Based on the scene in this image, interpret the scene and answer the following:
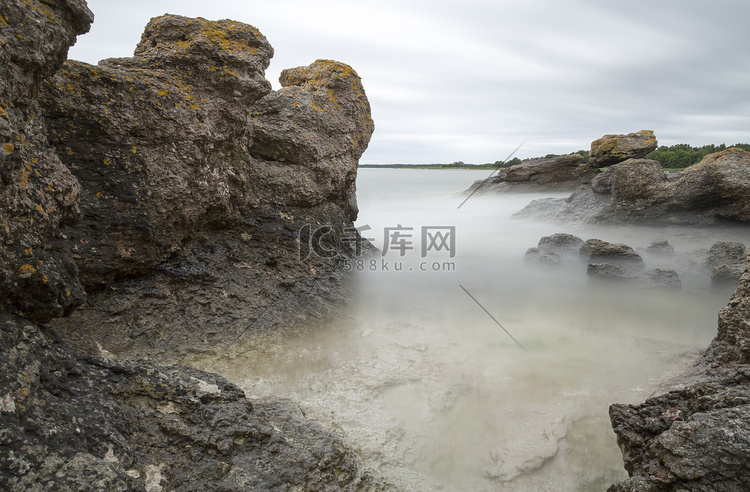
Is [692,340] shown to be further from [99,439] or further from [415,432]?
[99,439]

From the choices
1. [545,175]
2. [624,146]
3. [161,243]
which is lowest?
[161,243]

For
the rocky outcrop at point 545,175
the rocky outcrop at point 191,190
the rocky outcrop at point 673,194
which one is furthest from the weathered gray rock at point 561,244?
the rocky outcrop at point 545,175

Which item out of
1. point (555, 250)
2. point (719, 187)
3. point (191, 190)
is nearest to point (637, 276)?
point (555, 250)

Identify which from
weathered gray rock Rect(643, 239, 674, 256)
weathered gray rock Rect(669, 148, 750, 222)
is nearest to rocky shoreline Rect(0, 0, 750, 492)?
weathered gray rock Rect(643, 239, 674, 256)

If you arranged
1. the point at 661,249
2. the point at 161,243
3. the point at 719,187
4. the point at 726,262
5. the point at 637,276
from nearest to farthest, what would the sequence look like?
the point at 161,243 < the point at 637,276 < the point at 726,262 < the point at 661,249 < the point at 719,187

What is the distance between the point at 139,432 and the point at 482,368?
317 centimetres

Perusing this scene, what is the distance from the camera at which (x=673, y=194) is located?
1241 centimetres

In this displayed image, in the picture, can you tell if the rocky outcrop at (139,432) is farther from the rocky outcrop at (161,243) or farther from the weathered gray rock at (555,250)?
the weathered gray rock at (555,250)

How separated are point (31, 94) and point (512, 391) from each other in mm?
4288

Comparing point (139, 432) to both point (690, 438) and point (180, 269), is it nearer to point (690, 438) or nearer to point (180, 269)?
point (180, 269)

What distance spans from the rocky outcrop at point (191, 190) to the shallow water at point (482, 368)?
627 mm

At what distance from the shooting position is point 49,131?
3926mm

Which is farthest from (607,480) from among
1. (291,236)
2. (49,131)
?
(49,131)

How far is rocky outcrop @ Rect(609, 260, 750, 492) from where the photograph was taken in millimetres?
2240
